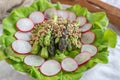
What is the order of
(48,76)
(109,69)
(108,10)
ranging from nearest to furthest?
(48,76), (109,69), (108,10)

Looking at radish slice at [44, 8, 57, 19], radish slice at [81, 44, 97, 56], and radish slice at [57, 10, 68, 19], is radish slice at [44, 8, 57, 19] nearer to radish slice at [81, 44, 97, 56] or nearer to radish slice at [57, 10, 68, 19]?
radish slice at [57, 10, 68, 19]

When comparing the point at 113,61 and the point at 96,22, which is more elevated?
the point at 96,22

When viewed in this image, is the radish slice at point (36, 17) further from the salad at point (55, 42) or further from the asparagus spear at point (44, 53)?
the asparagus spear at point (44, 53)

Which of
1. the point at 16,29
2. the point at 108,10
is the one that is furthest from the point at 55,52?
the point at 108,10

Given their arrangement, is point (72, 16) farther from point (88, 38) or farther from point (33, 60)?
point (33, 60)

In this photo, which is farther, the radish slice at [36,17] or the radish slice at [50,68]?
the radish slice at [36,17]

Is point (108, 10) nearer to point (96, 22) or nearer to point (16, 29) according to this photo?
point (96, 22)

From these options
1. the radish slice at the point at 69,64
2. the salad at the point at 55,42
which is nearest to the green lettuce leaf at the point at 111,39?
the salad at the point at 55,42

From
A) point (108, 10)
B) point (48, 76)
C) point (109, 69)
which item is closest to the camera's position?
point (48, 76)
